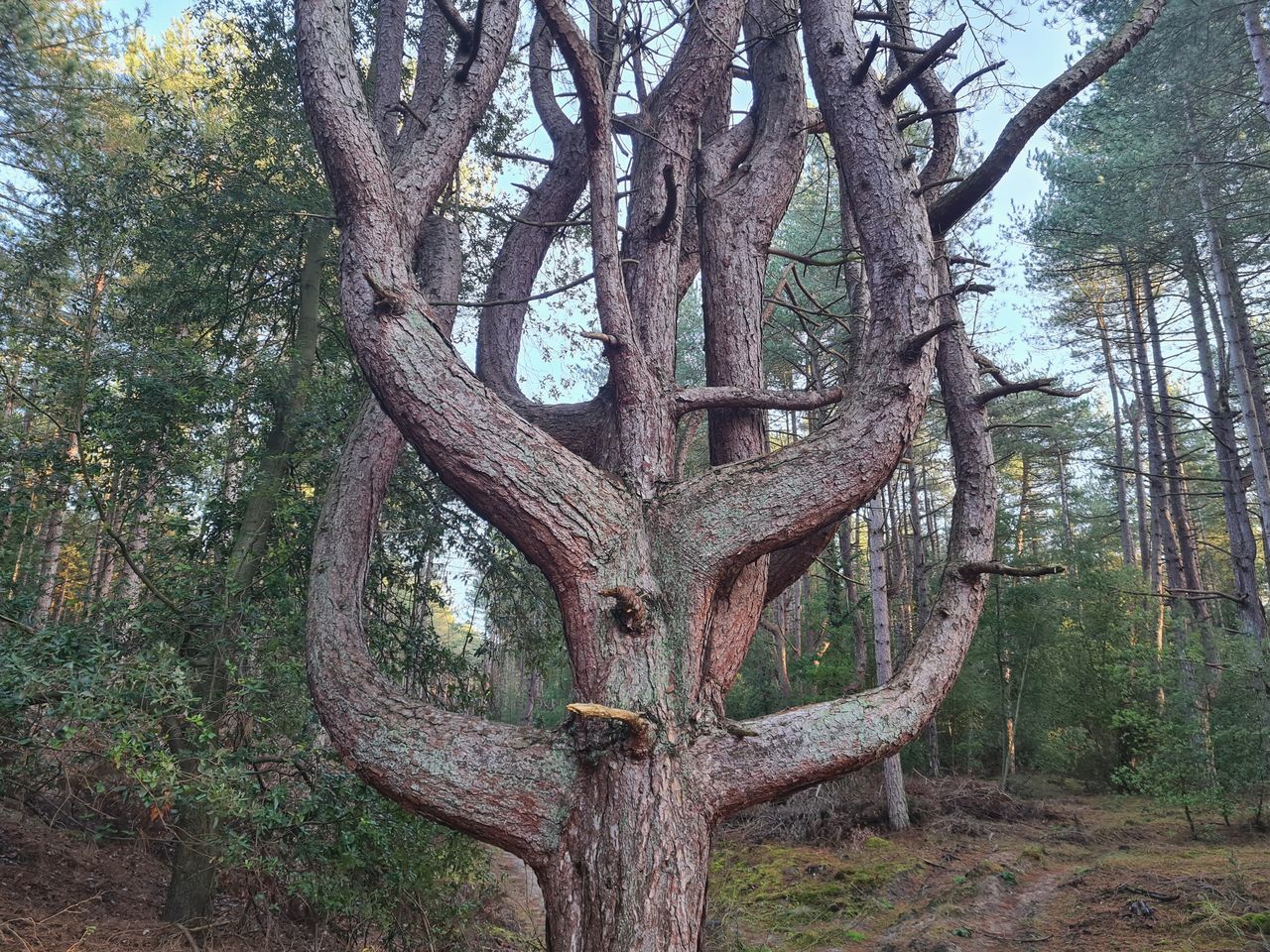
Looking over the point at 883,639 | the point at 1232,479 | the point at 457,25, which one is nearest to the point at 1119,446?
the point at 1232,479

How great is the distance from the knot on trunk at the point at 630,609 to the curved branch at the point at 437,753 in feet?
1.48

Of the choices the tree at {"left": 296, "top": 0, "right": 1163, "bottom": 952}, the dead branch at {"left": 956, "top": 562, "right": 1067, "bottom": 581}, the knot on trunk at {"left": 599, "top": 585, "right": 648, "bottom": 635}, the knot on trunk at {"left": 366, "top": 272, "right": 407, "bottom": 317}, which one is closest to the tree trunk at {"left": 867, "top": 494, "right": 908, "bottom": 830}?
the tree at {"left": 296, "top": 0, "right": 1163, "bottom": 952}

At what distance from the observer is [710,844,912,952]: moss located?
577cm

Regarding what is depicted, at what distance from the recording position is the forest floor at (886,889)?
179 inches

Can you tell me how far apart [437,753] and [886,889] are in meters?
6.17

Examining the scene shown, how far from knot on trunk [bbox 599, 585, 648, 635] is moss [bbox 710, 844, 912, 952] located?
13.1ft

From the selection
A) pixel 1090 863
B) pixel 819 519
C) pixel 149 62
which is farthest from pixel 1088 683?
pixel 149 62

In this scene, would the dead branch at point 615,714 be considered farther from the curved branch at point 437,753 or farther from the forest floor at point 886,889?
the forest floor at point 886,889

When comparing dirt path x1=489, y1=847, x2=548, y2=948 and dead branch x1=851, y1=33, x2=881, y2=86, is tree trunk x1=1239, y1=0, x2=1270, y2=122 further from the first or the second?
dirt path x1=489, y1=847, x2=548, y2=948

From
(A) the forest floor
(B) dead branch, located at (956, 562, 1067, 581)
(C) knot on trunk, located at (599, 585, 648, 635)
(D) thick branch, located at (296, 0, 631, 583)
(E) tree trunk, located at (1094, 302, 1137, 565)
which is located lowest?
(A) the forest floor

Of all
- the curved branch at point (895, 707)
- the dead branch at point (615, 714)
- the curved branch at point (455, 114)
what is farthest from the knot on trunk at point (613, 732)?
the curved branch at point (455, 114)

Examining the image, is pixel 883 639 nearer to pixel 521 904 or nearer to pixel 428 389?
pixel 521 904

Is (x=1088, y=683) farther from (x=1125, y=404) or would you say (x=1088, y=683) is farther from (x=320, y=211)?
(x=320, y=211)

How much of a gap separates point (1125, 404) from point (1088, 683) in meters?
8.95
